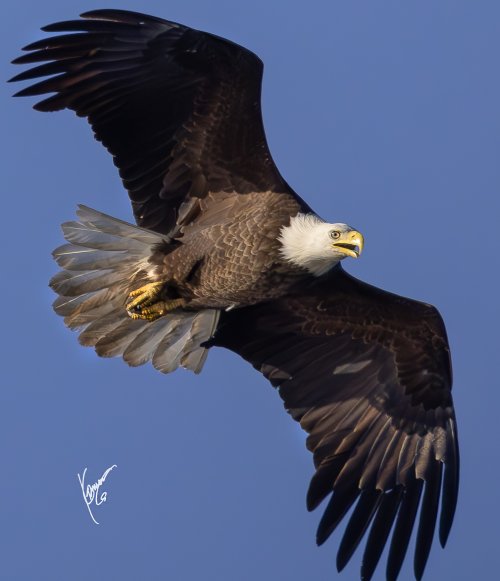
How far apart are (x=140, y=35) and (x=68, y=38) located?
0.44m

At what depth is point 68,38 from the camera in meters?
10.1

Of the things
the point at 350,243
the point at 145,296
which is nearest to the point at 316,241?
the point at 350,243

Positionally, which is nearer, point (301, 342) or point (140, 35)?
point (140, 35)

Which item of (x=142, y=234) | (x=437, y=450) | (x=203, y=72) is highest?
(x=203, y=72)

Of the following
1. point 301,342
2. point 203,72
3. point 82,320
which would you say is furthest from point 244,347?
point 203,72

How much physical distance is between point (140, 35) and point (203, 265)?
1435mm

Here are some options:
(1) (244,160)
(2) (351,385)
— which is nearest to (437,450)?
(2) (351,385)

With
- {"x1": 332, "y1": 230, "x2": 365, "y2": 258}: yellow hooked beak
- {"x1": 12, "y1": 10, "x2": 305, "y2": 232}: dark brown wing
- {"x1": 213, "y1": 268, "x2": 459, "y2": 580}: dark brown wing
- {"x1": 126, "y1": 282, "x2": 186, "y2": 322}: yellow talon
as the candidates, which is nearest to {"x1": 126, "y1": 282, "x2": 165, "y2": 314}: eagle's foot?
{"x1": 126, "y1": 282, "x2": 186, "y2": 322}: yellow talon

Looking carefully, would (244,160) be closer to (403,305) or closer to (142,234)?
(142,234)

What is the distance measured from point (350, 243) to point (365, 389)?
4.94ft

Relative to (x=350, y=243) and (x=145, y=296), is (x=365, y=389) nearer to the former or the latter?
(x=350, y=243)

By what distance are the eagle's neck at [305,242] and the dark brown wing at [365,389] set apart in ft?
2.21

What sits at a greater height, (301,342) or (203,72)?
(203,72)

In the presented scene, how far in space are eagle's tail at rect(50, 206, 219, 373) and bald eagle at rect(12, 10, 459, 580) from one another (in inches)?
0.4
